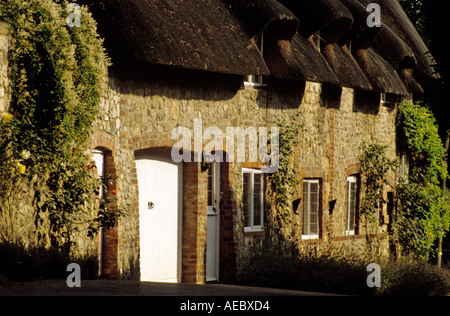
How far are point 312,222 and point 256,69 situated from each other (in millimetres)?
4962

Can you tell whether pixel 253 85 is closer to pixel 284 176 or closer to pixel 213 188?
pixel 284 176

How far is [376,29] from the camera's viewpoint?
19.5 m

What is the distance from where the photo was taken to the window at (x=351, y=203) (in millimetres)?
19844

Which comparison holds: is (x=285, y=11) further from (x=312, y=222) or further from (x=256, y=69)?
(x=312, y=222)

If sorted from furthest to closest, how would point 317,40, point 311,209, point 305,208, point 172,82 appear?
point 311,209 < point 317,40 < point 305,208 < point 172,82

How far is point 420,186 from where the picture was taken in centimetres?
2288

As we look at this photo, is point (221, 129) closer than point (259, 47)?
Yes

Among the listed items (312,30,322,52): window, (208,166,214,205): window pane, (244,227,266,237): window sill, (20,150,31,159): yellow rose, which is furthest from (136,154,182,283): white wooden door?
(312,30,322,52): window

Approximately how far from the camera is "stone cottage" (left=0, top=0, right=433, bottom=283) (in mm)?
12633

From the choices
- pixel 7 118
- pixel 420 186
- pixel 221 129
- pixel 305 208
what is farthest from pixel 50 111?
pixel 420 186

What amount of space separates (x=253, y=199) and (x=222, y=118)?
196cm

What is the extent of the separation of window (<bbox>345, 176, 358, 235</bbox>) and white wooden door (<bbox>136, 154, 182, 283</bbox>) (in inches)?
262

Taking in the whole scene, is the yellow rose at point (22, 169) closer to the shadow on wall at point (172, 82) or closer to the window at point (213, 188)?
the shadow on wall at point (172, 82)
